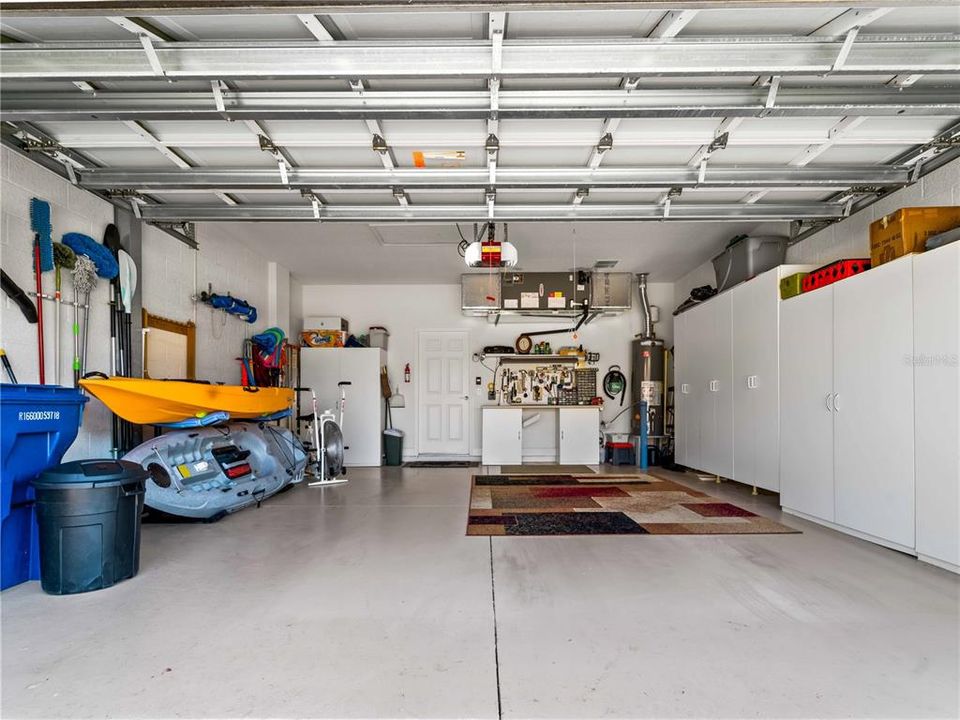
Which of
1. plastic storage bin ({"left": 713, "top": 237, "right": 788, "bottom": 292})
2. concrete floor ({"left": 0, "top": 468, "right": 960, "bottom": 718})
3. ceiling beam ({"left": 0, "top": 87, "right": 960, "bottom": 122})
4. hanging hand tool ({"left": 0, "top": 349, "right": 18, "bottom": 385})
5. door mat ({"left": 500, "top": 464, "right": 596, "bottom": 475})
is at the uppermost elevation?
ceiling beam ({"left": 0, "top": 87, "right": 960, "bottom": 122})

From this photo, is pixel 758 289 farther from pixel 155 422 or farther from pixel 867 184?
pixel 155 422

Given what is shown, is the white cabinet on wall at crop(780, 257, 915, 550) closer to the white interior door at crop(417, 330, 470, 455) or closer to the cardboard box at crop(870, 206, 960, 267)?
the cardboard box at crop(870, 206, 960, 267)

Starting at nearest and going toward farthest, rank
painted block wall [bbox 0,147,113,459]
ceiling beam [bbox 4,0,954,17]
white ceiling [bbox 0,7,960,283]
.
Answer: ceiling beam [bbox 4,0,954,17] → white ceiling [bbox 0,7,960,283] → painted block wall [bbox 0,147,113,459]

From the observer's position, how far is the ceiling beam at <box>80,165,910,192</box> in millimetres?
3930

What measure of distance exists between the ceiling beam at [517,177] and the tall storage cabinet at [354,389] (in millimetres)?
4235

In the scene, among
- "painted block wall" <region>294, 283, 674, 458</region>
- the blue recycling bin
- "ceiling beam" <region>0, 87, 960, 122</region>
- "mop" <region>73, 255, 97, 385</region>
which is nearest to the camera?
the blue recycling bin

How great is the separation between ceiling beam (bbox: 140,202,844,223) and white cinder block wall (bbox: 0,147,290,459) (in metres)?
0.58

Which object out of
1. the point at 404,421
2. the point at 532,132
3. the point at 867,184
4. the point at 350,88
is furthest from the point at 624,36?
the point at 404,421

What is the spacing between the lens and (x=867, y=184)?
3965 millimetres

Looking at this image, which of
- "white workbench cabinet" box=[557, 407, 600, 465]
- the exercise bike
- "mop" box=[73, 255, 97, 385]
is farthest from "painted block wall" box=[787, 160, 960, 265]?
"mop" box=[73, 255, 97, 385]

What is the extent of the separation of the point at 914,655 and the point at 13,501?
14.9 feet

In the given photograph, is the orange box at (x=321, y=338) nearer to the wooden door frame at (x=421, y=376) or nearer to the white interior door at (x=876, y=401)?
the wooden door frame at (x=421, y=376)

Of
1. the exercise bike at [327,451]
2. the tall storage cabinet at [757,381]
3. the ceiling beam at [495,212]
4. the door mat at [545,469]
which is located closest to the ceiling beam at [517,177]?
the ceiling beam at [495,212]

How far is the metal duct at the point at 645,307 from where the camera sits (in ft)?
27.1
